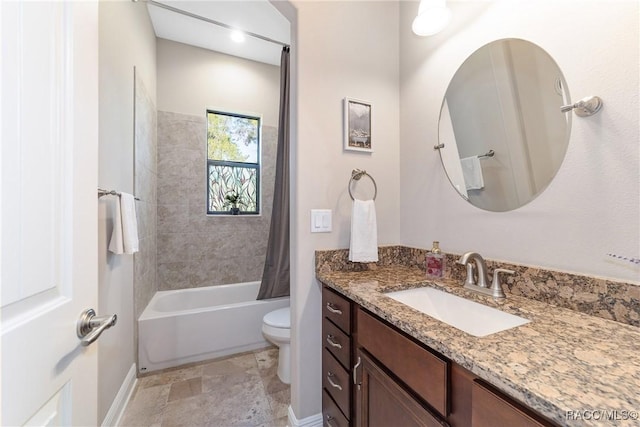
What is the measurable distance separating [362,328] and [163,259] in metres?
2.36

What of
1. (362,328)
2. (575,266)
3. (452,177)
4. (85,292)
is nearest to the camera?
(85,292)

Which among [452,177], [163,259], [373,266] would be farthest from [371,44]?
[163,259]

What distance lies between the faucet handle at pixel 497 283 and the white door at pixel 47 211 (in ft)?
4.22

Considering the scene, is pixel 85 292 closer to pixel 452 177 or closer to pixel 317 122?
pixel 317 122

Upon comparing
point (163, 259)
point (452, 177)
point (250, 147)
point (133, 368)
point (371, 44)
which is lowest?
point (133, 368)

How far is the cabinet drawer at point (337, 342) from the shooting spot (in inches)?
42.5

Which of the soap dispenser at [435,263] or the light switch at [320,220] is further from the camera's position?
the light switch at [320,220]

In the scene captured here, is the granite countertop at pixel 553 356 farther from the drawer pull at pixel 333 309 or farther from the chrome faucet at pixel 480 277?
the drawer pull at pixel 333 309

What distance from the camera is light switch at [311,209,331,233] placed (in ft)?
4.39

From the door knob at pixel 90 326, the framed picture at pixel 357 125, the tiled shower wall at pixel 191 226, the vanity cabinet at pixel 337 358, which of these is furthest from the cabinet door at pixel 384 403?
the tiled shower wall at pixel 191 226

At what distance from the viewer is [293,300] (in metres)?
1.34

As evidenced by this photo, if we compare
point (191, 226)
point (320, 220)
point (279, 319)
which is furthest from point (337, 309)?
point (191, 226)

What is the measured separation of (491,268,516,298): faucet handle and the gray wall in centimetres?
239

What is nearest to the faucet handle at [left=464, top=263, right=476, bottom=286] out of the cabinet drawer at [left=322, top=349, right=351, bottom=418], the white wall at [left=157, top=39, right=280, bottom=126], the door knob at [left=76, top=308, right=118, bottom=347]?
the cabinet drawer at [left=322, top=349, right=351, bottom=418]
